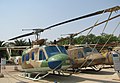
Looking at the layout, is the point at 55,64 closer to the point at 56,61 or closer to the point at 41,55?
the point at 56,61

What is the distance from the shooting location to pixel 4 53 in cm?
4269

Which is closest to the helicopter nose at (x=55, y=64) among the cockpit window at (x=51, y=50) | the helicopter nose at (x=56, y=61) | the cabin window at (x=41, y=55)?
the helicopter nose at (x=56, y=61)

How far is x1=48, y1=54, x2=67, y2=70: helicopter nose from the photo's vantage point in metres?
11.0

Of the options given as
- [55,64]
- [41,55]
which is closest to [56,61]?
[55,64]

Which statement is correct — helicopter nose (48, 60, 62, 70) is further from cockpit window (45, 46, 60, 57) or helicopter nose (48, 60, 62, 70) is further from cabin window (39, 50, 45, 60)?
cabin window (39, 50, 45, 60)

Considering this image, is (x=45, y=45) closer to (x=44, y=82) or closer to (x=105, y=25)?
(x=44, y=82)

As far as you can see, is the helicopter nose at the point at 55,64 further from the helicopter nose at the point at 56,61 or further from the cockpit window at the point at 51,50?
the cockpit window at the point at 51,50

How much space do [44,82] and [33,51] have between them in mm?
2524

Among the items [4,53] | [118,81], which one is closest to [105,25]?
[118,81]

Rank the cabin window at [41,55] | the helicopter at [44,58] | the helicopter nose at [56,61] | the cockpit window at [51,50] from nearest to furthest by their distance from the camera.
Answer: the helicopter nose at [56,61] < the helicopter at [44,58] < the cockpit window at [51,50] < the cabin window at [41,55]

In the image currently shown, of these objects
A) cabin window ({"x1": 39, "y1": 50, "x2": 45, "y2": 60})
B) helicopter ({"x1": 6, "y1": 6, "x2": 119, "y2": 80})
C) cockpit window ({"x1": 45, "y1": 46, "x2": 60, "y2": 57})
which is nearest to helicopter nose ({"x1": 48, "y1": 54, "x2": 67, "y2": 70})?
helicopter ({"x1": 6, "y1": 6, "x2": 119, "y2": 80})

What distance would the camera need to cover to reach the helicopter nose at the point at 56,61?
11008mm

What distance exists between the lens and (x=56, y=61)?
11.0m

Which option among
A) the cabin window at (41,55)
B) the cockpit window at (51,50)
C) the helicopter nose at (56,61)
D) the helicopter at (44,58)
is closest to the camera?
the helicopter nose at (56,61)
